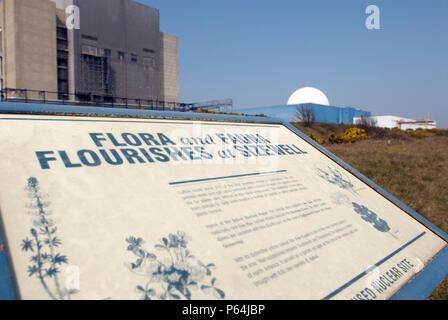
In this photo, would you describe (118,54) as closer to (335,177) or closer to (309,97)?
(309,97)

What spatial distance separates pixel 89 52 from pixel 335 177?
89.7 feet

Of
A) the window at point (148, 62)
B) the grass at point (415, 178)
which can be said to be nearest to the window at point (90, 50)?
the window at point (148, 62)

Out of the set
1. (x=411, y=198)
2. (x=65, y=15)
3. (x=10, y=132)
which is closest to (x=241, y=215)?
(x=10, y=132)

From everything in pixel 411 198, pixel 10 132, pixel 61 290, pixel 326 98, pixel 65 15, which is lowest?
pixel 411 198

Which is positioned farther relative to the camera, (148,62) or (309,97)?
(309,97)

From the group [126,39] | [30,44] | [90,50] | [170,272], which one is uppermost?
[126,39]

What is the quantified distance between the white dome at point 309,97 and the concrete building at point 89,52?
Answer: 18493 millimetres

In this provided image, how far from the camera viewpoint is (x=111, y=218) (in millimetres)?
1251

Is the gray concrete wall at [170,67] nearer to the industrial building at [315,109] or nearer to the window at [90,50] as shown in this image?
the window at [90,50]

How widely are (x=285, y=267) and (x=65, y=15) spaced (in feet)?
97.3

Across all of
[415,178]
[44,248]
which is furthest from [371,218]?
[415,178]

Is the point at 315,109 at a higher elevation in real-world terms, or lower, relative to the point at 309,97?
lower

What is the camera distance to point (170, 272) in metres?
1.13

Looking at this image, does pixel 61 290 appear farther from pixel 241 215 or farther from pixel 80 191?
pixel 241 215
